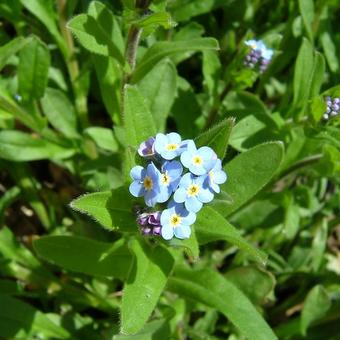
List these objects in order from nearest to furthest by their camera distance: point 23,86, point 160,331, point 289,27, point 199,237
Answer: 1. point 199,237
2. point 160,331
3. point 23,86
4. point 289,27

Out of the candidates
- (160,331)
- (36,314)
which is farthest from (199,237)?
(36,314)

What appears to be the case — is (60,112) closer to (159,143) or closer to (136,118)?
(136,118)

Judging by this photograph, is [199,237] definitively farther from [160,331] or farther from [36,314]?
[36,314]

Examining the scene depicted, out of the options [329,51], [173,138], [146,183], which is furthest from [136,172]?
[329,51]

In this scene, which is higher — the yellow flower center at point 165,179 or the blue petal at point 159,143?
the blue petal at point 159,143

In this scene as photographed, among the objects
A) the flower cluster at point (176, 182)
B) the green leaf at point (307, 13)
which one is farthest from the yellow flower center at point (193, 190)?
the green leaf at point (307, 13)

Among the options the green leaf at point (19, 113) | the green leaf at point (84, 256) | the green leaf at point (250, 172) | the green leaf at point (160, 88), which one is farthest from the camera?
the green leaf at point (160, 88)

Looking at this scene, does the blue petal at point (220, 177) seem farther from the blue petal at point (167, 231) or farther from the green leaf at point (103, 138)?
the green leaf at point (103, 138)
